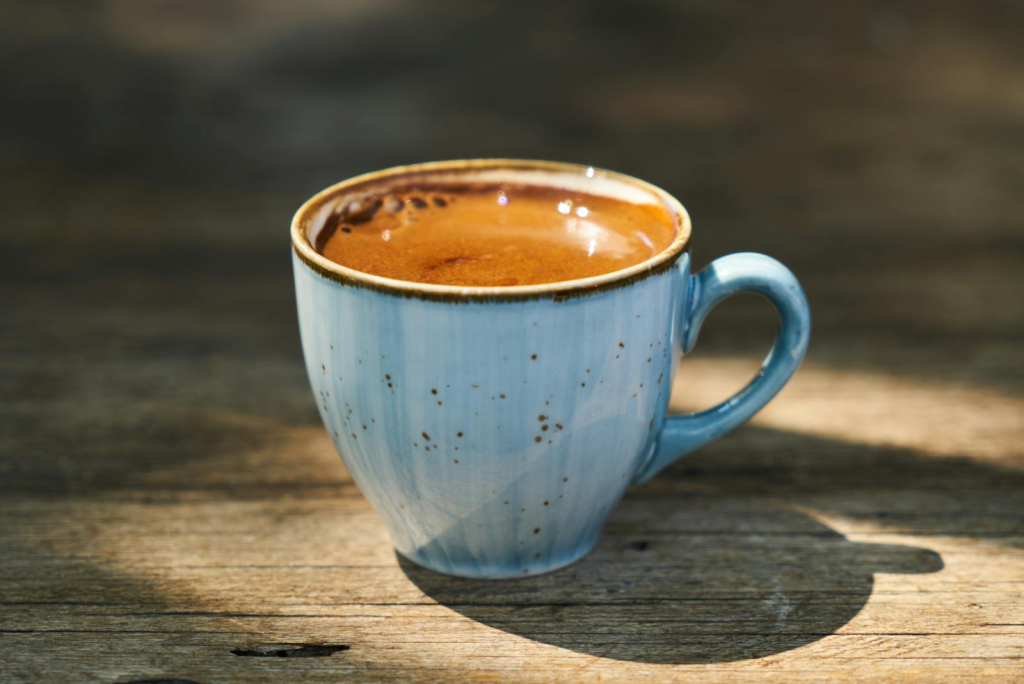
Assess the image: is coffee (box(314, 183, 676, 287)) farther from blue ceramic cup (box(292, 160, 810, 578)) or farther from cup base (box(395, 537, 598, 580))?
cup base (box(395, 537, 598, 580))

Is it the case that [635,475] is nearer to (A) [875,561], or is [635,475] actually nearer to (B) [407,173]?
(A) [875,561]

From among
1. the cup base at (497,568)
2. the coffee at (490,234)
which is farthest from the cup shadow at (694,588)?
the coffee at (490,234)

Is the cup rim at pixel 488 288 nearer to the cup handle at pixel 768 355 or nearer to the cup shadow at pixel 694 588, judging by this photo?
the cup handle at pixel 768 355

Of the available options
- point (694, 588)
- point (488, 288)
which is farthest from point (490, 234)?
point (694, 588)

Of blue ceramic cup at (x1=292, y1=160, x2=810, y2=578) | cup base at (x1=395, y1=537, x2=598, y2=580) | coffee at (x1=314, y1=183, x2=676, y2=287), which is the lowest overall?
cup base at (x1=395, y1=537, x2=598, y2=580)

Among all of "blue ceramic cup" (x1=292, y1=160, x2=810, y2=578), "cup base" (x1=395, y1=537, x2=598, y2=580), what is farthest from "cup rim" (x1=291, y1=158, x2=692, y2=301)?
"cup base" (x1=395, y1=537, x2=598, y2=580)

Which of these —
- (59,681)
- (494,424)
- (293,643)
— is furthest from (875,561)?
(59,681)
